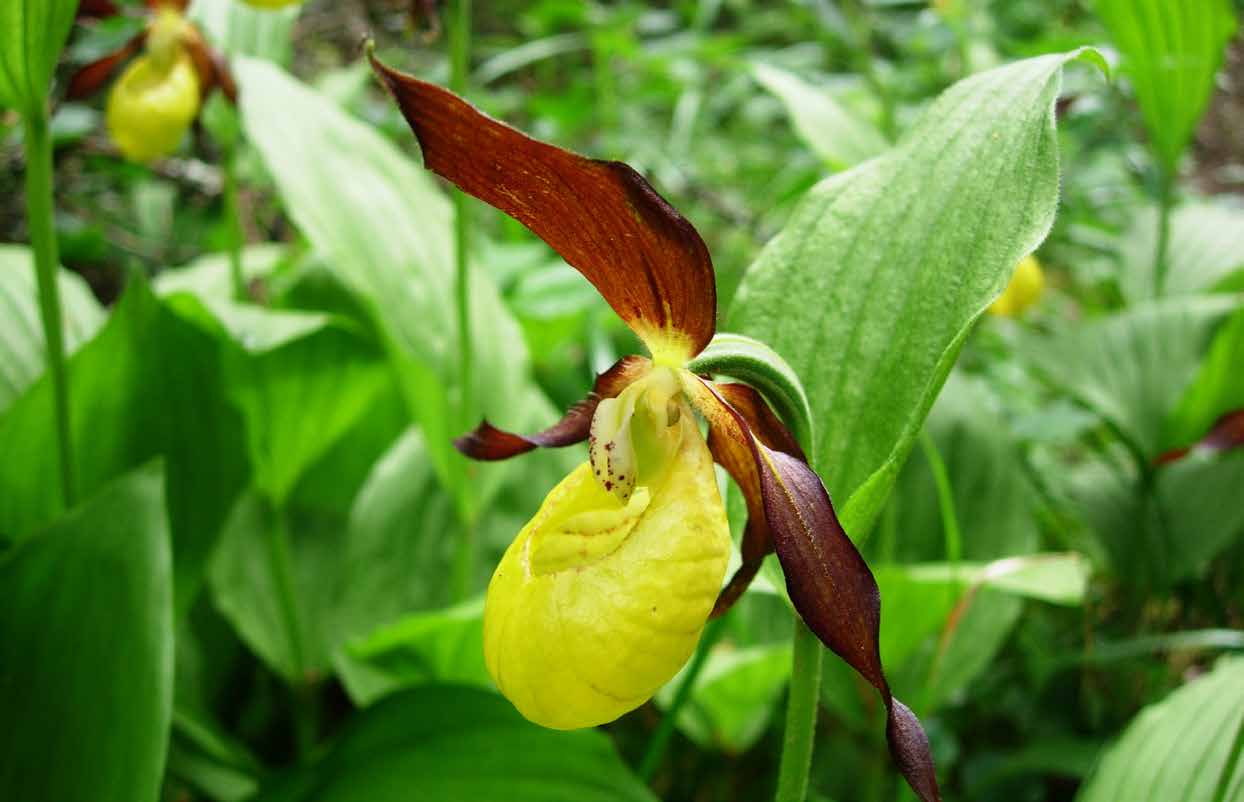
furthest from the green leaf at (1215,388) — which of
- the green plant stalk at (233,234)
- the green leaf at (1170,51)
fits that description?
the green plant stalk at (233,234)

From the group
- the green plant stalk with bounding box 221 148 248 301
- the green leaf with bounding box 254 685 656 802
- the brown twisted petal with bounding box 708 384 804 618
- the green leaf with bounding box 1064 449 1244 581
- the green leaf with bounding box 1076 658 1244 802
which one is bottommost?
the green leaf with bounding box 1064 449 1244 581

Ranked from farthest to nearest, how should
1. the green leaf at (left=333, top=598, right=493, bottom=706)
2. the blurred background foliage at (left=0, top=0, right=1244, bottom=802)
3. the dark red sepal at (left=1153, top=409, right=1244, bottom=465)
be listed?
the dark red sepal at (left=1153, top=409, right=1244, bottom=465) < the green leaf at (left=333, top=598, right=493, bottom=706) < the blurred background foliage at (left=0, top=0, right=1244, bottom=802)

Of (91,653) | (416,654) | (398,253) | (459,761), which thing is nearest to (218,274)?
(398,253)

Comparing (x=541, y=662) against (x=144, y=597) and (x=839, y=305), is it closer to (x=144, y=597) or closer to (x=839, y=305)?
(x=839, y=305)

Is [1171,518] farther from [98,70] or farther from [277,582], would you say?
[98,70]

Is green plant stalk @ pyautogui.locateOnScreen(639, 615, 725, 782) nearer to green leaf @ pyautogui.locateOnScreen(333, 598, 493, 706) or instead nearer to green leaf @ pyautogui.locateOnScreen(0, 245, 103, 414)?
green leaf @ pyautogui.locateOnScreen(333, 598, 493, 706)

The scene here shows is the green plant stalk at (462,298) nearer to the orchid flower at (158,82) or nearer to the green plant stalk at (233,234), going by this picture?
the green plant stalk at (233,234)

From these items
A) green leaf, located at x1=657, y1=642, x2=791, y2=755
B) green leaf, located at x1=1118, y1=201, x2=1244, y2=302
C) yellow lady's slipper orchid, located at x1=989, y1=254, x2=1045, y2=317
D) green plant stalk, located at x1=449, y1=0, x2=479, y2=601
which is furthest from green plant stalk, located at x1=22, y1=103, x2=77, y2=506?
green leaf, located at x1=1118, y1=201, x2=1244, y2=302
